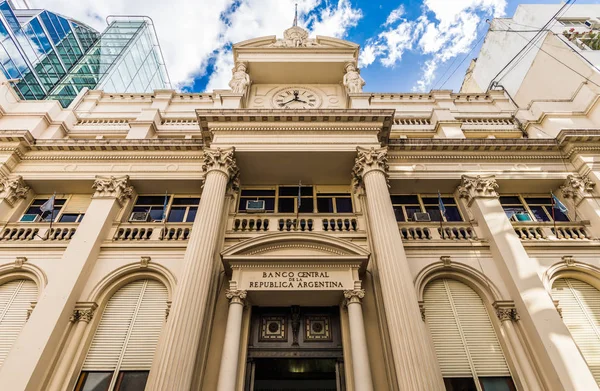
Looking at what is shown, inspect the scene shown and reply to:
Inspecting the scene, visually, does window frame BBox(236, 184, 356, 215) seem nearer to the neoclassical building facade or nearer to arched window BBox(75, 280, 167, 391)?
the neoclassical building facade

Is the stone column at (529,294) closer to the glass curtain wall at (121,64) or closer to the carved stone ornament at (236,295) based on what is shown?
the carved stone ornament at (236,295)

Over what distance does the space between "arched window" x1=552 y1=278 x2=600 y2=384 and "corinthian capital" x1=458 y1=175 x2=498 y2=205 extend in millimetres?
3591

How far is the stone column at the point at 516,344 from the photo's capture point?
8.71 metres

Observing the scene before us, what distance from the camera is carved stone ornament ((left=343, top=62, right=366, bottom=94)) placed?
49.2ft

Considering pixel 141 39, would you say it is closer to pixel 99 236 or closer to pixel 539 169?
pixel 99 236

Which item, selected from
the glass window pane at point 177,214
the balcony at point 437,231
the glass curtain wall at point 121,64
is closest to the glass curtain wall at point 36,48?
the glass curtain wall at point 121,64

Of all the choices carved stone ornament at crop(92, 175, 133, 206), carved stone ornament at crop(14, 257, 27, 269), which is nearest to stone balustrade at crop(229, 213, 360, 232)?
carved stone ornament at crop(92, 175, 133, 206)

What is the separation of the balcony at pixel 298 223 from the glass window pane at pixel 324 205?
831mm

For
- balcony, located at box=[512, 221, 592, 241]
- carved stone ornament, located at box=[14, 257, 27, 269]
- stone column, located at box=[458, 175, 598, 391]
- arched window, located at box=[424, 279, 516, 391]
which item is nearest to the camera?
stone column, located at box=[458, 175, 598, 391]

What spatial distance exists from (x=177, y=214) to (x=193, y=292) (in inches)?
199

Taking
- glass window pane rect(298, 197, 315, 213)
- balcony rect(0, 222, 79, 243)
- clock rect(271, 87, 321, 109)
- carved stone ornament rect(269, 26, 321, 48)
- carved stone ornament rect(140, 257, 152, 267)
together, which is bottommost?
carved stone ornament rect(140, 257, 152, 267)

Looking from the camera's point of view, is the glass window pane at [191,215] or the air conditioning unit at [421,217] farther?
the glass window pane at [191,215]

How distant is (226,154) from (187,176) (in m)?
2.18

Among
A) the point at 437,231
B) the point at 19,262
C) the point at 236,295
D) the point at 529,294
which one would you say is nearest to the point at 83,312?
the point at 19,262
